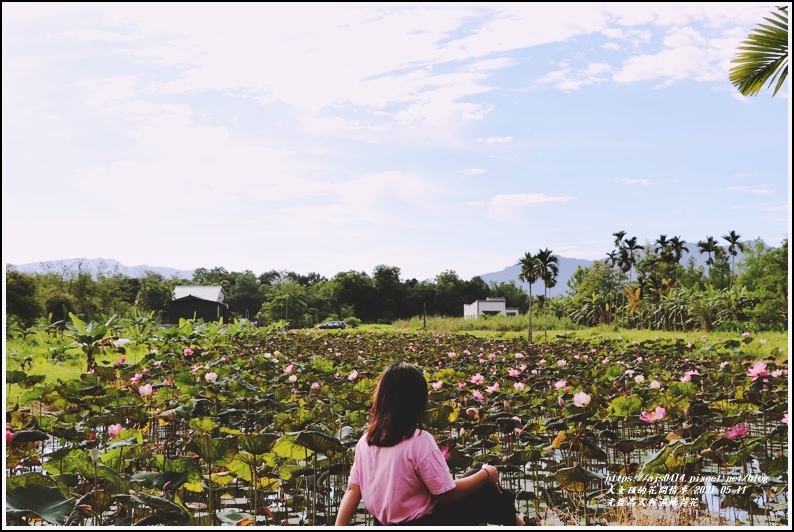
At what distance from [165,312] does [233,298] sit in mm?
7427

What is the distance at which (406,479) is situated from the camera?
8.28 feet

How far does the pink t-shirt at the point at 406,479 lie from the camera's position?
250 centimetres

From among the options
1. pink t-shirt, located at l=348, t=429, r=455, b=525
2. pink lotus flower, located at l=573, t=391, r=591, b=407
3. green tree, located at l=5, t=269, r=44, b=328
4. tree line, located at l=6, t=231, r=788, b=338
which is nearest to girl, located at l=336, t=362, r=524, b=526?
pink t-shirt, located at l=348, t=429, r=455, b=525

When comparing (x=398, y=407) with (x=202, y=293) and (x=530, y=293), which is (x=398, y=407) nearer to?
(x=530, y=293)

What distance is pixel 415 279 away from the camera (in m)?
53.0

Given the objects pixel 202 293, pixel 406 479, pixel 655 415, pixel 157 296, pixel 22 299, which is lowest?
pixel 655 415

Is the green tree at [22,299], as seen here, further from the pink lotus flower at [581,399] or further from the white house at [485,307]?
the white house at [485,307]

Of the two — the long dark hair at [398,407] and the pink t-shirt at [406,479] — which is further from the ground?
the long dark hair at [398,407]

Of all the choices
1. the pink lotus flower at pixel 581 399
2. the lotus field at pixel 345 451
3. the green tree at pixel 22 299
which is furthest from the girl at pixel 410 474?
the green tree at pixel 22 299

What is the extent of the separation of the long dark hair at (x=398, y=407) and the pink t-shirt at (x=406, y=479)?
0.03 m

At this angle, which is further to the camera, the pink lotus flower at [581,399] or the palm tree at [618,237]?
the palm tree at [618,237]

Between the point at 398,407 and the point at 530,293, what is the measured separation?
23.5 metres

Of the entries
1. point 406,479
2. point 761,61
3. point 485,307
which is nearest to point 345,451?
point 406,479

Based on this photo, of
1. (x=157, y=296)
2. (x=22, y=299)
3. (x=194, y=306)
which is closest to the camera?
(x=22, y=299)
